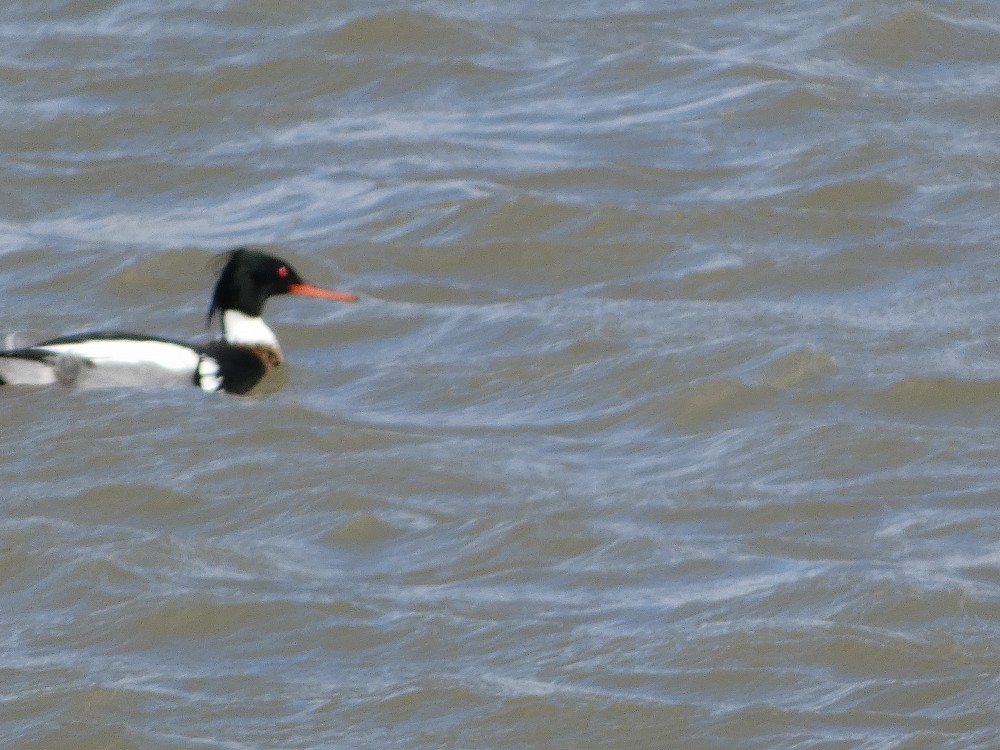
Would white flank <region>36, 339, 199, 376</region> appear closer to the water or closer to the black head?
the water

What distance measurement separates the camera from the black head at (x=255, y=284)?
32.0ft

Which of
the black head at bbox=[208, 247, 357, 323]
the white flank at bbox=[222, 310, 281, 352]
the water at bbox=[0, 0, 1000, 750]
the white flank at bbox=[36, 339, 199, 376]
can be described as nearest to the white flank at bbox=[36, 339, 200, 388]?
the white flank at bbox=[36, 339, 199, 376]

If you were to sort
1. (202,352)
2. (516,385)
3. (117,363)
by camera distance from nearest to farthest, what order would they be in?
(516,385) → (117,363) → (202,352)

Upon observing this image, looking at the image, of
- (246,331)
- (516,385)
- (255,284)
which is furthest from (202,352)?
(516,385)

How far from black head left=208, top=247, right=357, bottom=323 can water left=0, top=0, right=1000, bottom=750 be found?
211 millimetres

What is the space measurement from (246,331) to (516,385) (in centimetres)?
149

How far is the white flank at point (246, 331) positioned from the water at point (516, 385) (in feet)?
0.89

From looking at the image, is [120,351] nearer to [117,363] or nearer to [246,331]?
[117,363]

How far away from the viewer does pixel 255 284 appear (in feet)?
32.0

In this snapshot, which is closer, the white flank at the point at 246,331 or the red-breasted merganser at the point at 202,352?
the red-breasted merganser at the point at 202,352

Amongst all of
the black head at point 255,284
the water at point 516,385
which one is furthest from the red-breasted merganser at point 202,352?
the water at point 516,385

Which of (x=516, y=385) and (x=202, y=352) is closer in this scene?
(x=516, y=385)

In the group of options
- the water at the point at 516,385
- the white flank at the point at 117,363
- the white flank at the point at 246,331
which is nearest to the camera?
the water at the point at 516,385

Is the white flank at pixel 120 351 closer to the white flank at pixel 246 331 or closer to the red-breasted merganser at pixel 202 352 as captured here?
the red-breasted merganser at pixel 202 352
